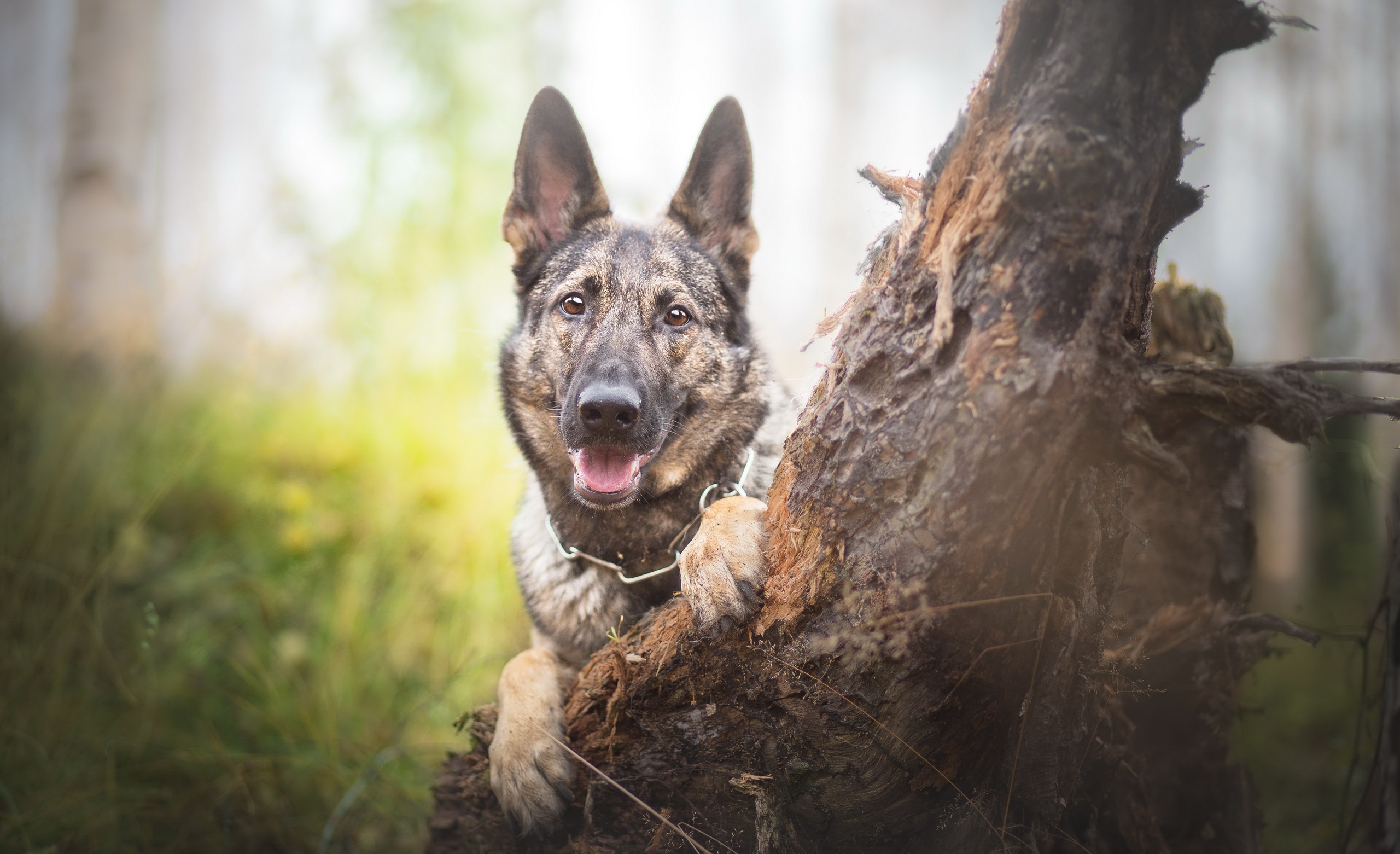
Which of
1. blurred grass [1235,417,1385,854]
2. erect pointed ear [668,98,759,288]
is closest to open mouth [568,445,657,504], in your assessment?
erect pointed ear [668,98,759,288]

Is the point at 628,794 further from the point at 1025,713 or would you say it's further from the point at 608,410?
the point at 608,410

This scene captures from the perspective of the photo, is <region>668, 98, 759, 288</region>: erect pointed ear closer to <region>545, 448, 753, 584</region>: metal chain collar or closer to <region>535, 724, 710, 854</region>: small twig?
<region>545, 448, 753, 584</region>: metal chain collar

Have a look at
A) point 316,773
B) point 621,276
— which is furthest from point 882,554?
point 316,773

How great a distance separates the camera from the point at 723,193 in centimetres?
360

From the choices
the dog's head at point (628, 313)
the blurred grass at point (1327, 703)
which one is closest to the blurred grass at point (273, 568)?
the dog's head at point (628, 313)

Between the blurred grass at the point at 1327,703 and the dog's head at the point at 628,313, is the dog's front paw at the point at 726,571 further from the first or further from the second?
the blurred grass at the point at 1327,703

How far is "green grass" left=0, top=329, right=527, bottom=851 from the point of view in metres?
3.10

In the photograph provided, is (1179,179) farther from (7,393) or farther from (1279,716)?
(7,393)

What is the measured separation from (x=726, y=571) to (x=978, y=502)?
0.75 meters

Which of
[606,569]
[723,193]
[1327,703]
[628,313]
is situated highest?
[723,193]

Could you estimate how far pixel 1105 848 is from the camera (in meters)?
2.31

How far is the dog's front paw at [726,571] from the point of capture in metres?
2.00

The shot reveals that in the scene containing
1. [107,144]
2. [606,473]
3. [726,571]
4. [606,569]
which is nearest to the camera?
[726,571]

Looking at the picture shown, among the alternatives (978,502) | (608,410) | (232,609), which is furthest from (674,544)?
(232,609)
